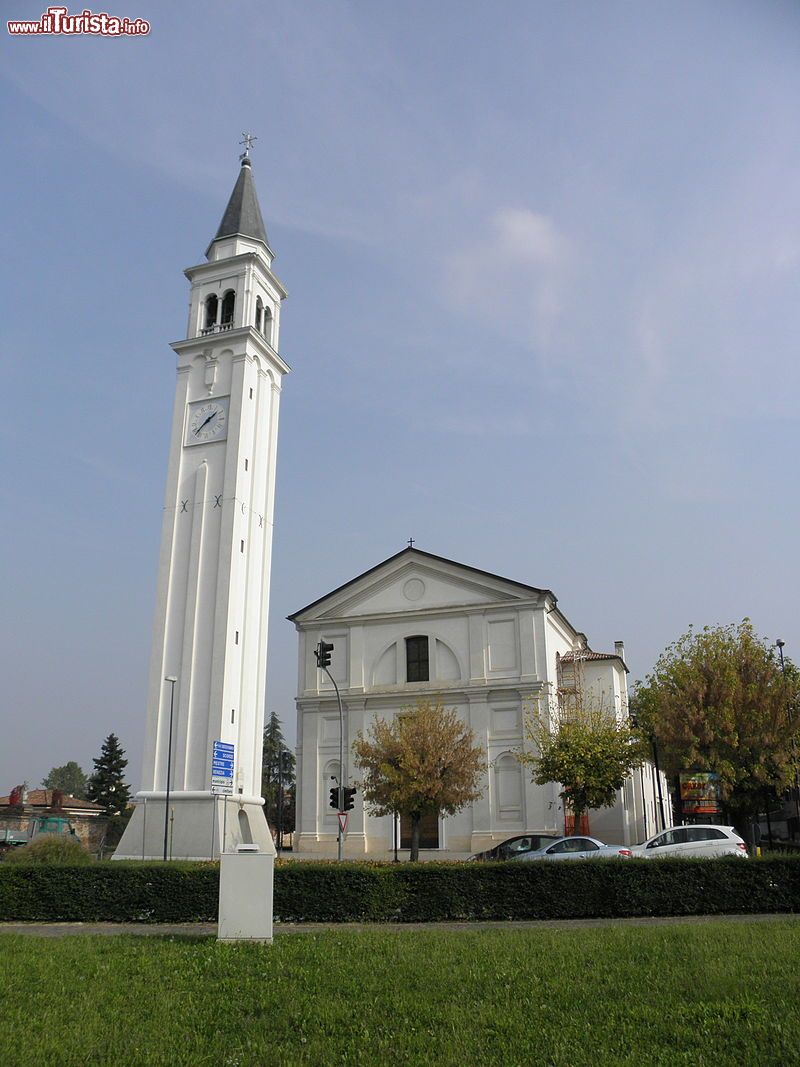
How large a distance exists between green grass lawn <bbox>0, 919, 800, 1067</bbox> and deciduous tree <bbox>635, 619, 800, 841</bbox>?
20.4 m

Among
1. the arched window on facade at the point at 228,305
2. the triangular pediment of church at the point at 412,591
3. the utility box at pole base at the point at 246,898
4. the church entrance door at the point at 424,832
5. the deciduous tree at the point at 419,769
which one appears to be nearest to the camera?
the utility box at pole base at the point at 246,898

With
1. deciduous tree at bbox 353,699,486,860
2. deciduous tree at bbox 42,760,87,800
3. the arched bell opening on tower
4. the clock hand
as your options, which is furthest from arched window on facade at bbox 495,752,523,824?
deciduous tree at bbox 42,760,87,800

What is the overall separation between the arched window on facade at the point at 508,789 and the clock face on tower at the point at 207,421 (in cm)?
2006

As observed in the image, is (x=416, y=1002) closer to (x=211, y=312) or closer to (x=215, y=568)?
(x=215, y=568)

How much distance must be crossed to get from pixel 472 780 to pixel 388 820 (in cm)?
836

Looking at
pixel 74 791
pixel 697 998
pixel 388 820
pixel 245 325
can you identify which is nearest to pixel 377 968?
pixel 697 998

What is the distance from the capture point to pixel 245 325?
139 feet

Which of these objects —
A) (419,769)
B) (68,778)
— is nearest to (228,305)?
(419,769)

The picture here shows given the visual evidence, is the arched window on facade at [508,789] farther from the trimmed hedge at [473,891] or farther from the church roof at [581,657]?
the trimmed hedge at [473,891]

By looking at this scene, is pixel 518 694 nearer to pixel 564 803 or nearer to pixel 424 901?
pixel 564 803

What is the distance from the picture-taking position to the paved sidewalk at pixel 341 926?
1361 centimetres

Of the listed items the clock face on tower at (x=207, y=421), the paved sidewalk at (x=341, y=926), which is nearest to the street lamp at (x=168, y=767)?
the clock face on tower at (x=207, y=421)

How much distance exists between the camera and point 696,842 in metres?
22.5

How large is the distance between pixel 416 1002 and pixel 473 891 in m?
7.96
